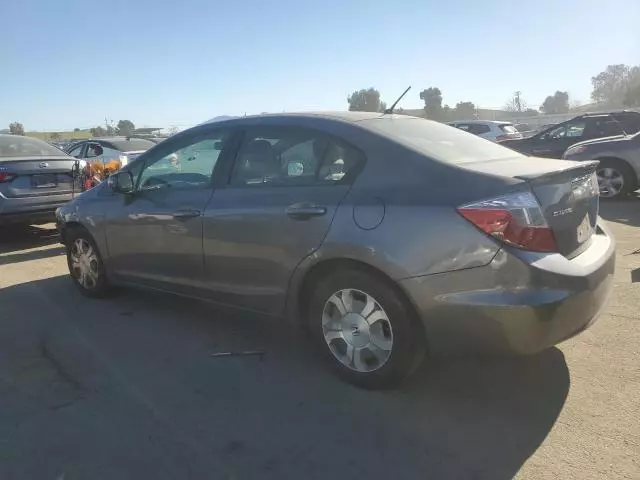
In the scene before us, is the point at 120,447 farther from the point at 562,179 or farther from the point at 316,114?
the point at 562,179

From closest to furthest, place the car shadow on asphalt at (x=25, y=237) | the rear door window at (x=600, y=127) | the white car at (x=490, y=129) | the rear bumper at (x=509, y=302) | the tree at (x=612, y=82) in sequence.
A: the rear bumper at (x=509, y=302)
the car shadow on asphalt at (x=25, y=237)
the rear door window at (x=600, y=127)
the white car at (x=490, y=129)
the tree at (x=612, y=82)

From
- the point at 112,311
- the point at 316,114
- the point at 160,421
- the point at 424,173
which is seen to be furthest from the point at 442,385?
the point at 112,311

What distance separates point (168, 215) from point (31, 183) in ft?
14.8

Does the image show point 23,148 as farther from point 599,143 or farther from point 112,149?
point 599,143

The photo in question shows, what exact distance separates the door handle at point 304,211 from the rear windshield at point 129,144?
11.1 meters

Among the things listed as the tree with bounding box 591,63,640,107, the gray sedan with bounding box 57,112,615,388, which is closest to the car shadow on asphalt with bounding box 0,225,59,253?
the gray sedan with bounding box 57,112,615,388

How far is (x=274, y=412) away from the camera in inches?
124

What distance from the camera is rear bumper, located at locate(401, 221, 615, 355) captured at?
2.76m

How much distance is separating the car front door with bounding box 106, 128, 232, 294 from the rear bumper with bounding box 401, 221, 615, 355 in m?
1.82

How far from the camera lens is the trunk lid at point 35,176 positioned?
751 cm

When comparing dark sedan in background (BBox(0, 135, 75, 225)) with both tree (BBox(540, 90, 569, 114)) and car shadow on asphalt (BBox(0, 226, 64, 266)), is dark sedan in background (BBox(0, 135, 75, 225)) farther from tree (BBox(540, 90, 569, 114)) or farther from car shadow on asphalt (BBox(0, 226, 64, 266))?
tree (BBox(540, 90, 569, 114))

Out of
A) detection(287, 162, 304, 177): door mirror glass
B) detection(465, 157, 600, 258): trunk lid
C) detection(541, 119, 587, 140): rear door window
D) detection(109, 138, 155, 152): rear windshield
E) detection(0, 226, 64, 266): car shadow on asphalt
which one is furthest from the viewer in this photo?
detection(541, 119, 587, 140): rear door window

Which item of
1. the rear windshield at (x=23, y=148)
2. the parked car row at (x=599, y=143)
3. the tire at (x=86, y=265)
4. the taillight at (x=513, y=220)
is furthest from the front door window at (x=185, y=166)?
the parked car row at (x=599, y=143)

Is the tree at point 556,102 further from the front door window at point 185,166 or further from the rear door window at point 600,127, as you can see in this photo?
the front door window at point 185,166
